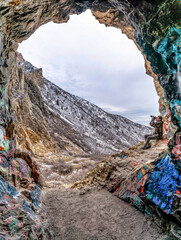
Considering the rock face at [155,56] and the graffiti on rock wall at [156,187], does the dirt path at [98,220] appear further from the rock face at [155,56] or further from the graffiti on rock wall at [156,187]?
the rock face at [155,56]

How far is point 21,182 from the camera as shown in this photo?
4582 mm

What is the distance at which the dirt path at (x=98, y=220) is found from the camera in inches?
141

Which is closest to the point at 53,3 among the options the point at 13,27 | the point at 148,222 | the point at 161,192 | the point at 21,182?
the point at 13,27

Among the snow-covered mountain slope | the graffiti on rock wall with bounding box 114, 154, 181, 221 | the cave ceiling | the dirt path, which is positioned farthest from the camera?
the snow-covered mountain slope

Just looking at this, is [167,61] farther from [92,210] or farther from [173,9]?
[92,210]

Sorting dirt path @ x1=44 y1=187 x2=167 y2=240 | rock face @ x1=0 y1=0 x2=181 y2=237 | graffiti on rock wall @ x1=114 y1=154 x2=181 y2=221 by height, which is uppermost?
rock face @ x1=0 y1=0 x2=181 y2=237

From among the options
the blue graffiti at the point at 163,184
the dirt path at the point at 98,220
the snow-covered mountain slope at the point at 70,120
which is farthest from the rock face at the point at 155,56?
the snow-covered mountain slope at the point at 70,120

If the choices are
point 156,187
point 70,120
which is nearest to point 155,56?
point 156,187

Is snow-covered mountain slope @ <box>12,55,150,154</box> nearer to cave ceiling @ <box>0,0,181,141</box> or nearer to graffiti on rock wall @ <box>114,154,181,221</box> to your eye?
cave ceiling @ <box>0,0,181,141</box>

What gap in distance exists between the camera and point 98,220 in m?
4.25

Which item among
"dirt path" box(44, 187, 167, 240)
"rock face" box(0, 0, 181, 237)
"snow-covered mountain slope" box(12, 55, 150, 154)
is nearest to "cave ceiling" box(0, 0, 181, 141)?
"rock face" box(0, 0, 181, 237)

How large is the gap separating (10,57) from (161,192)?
6.37m

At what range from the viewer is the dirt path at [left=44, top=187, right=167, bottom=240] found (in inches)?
141

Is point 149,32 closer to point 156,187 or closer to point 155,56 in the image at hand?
point 155,56
